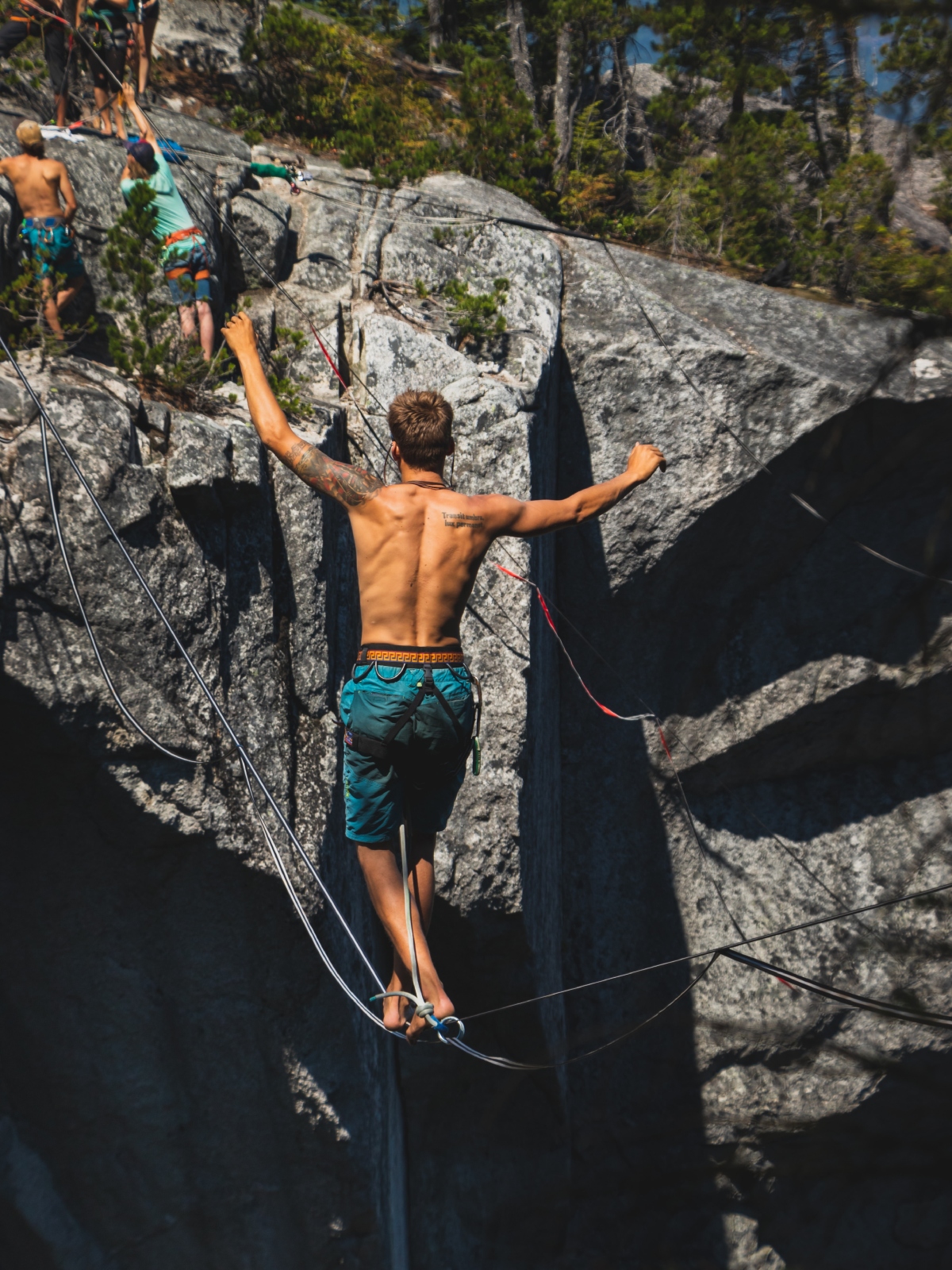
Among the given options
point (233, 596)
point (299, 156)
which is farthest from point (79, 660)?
point (299, 156)

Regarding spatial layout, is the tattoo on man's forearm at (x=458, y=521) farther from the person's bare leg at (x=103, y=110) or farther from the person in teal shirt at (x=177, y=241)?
the person's bare leg at (x=103, y=110)

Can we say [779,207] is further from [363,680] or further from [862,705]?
[363,680]

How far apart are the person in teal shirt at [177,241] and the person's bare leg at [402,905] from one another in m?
3.15

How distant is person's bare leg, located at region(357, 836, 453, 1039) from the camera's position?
349 cm

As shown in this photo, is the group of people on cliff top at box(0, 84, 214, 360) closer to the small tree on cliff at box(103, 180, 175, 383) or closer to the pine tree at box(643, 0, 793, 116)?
the small tree on cliff at box(103, 180, 175, 383)

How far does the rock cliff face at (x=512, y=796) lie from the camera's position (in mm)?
4375

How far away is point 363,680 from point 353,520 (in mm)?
642

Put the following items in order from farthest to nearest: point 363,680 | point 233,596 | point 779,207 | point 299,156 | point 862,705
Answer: point 779,207 < point 862,705 < point 299,156 < point 233,596 < point 363,680

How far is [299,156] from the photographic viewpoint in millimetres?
7328

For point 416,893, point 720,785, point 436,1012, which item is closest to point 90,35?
point 416,893

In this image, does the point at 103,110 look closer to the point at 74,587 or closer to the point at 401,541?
the point at 74,587

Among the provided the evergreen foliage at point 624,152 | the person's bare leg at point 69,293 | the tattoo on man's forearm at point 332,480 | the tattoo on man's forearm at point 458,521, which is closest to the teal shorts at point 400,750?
the tattoo on man's forearm at point 458,521

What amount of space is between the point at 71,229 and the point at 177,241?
23.0 inches

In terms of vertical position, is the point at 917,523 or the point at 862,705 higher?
the point at 917,523
